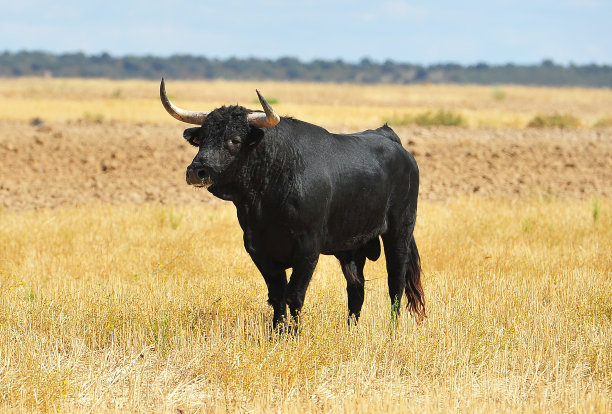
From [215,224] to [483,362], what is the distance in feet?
24.1

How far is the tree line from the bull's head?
502 feet

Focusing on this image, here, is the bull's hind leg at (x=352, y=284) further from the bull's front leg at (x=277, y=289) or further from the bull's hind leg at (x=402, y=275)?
the bull's front leg at (x=277, y=289)

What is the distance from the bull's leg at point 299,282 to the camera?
7.18m

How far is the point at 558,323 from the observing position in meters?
7.80

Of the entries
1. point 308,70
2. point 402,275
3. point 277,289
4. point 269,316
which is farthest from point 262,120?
point 308,70

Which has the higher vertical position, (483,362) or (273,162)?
(273,162)

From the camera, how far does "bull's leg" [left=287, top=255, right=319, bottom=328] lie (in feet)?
23.6

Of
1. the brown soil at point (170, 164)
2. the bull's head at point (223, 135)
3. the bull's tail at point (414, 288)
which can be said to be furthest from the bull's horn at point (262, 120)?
the brown soil at point (170, 164)

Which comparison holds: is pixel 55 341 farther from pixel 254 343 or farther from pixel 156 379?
pixel 254 343

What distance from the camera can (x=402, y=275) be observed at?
27.8ft

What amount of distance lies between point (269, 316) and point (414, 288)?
149 centimetres

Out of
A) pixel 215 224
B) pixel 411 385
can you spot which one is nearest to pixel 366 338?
pixel 411 385

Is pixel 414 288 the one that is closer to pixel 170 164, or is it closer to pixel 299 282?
pixel 299 282

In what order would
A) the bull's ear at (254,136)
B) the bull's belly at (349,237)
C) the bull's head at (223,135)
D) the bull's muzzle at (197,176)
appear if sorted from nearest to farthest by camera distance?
1. the bull's muzzle at (197,176)
2. the bull's head at (223,135)
3. the bull's ear at (254,136)
4. the bull's belly at (349,237)
